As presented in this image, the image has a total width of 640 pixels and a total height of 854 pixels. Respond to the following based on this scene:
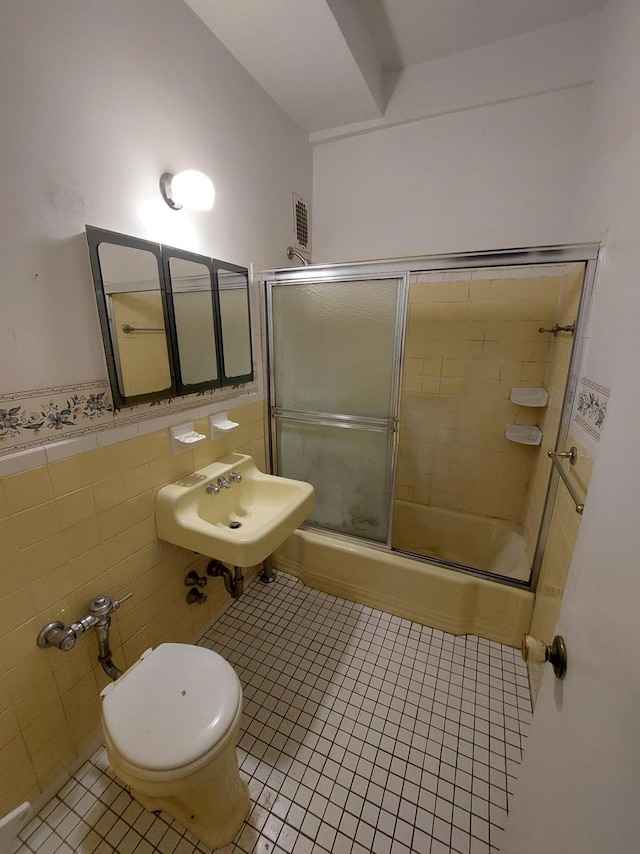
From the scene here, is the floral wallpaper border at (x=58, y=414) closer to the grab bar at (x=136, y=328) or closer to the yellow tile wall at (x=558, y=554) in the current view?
the grab bar at (x=136, y=328)

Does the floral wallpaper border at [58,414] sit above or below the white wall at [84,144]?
below

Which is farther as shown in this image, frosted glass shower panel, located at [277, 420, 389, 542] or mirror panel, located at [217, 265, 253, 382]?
frosted glass shower panel, located at [277, 420, 389, 542]

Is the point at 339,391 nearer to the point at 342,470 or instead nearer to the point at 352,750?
the point at 342,470

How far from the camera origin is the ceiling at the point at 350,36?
1269 mm

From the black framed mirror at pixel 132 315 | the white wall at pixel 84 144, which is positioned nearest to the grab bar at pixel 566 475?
the black framed mirror at pixel 132 315

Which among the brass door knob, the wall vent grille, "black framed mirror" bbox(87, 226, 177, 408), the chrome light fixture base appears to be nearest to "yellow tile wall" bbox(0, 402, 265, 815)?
"black framed mirror" bbox(87, 226, 177, 408)

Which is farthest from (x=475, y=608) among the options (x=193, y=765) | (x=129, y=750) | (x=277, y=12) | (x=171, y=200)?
(x=277, y=12)

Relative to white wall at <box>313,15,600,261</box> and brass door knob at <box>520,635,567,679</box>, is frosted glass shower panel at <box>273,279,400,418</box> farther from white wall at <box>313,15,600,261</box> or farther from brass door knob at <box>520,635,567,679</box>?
brass door knob at <box>520,635,567,679</box>

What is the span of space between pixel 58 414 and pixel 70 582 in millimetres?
551

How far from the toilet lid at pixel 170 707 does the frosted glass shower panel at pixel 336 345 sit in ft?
4.06

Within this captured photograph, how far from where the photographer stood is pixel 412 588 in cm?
174

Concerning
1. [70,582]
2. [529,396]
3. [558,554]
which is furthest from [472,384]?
[70,582]

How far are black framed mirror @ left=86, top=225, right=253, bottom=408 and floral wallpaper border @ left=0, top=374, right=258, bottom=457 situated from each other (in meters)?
0.05

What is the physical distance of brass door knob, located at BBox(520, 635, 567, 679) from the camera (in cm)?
56
